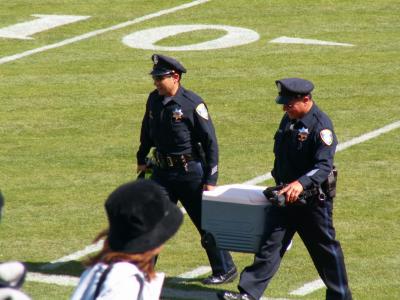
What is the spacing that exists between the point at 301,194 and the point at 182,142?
1488 mm

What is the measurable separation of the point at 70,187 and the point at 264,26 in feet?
28.5

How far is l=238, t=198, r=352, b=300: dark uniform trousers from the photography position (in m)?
9.55

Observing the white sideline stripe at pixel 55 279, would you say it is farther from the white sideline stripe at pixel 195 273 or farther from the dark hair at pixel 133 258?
the dark hair at pixel 133 258

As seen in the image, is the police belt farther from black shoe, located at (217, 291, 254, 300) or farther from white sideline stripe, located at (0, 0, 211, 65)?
white sideline stripe, located at (0, 0, 211, 65)

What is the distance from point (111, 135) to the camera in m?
15.8

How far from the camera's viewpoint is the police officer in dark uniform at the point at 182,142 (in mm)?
10422

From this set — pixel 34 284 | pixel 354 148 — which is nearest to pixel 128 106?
pixel 354 148

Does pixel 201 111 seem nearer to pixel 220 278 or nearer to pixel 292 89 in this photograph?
pixel 292 89

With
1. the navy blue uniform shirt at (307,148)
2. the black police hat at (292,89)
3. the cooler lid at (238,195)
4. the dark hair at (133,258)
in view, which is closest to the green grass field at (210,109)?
the cooler lid at (238,195)

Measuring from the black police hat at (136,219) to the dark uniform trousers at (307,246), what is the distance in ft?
14.2

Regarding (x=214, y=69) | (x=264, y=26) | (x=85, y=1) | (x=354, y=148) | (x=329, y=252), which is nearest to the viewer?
(x=329, y=252)

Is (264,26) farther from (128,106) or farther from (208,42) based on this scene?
(128,106)

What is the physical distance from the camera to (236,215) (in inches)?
384

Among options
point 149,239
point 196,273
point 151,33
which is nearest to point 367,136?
point 196,273
